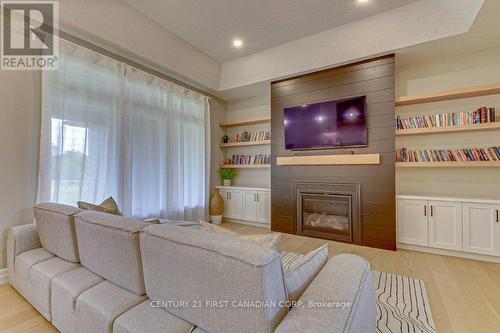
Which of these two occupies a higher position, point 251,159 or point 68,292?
point 251,159

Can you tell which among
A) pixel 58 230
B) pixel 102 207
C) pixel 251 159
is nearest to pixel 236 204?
pixel 251 159

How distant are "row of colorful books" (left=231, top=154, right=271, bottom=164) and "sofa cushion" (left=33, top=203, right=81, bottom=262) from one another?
3.20 meters

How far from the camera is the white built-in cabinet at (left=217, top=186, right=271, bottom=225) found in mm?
4141

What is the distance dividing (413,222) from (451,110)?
163 cm

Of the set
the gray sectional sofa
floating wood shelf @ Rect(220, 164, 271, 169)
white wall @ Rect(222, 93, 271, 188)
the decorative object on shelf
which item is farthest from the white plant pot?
the gray sectional sofa

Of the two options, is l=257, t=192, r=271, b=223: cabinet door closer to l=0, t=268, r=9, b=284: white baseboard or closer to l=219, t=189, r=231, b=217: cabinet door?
l=219, t=189, r=231, b=217: cabinet door

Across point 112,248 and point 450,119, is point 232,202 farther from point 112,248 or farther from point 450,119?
point 450,119

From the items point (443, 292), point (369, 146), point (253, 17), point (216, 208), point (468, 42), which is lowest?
point (443, 292)

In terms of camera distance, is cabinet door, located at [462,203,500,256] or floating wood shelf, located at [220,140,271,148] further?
floating wood shelf, located at [220,140,271,148]

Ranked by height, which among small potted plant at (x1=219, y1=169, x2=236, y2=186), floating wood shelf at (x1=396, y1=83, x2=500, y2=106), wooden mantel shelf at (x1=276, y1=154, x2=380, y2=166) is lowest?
small potted plant at (x1=219, y1=169, x2=236, y2=186)

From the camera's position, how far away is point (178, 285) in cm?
92

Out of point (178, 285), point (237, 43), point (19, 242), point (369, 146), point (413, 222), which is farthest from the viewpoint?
point (237, 43)

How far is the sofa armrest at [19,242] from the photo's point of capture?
1848 millimetres

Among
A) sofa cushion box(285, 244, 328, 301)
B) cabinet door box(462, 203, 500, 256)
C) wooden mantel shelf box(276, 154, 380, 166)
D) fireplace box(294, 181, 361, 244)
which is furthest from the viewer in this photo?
fireplace box(294, 181, 361, 244)
